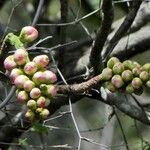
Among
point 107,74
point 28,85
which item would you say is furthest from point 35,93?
point 107,74

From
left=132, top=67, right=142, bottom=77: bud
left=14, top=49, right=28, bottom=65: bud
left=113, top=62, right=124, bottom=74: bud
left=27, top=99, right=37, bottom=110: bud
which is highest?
left=14, top=49, right=28, bottom=65: bud

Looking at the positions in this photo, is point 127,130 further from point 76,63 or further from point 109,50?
point 109,50

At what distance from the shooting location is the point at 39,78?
108cm

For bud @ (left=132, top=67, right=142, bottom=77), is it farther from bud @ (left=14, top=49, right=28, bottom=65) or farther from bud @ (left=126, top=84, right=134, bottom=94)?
bud @ (left=14, top=49, right=28, bottom=65)

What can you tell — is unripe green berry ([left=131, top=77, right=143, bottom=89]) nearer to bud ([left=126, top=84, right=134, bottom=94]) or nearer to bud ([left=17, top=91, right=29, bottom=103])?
bud ([left=126, top=84, right=134, bottom=94])

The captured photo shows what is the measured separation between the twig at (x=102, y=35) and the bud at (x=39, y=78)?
19 cm

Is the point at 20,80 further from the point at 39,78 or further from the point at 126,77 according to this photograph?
the point at 126,77

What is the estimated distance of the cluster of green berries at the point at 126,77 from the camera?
108cm

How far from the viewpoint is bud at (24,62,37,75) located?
1085 mm

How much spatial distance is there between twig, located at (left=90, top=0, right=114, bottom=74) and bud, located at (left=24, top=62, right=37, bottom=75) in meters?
0.19

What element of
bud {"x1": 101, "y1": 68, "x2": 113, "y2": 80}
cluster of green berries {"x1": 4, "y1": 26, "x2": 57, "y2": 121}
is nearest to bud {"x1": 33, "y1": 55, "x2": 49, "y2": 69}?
cluster of green berries {"x1": 4, "y1": 26, "x2": 57, "y2": 121}

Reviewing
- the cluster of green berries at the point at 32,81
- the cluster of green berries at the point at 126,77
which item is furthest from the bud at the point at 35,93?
the cluster of green berries at the point at 126,77

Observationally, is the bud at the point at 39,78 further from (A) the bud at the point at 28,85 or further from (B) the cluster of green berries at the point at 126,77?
(B) the cluster of green berries at the point at 126,77

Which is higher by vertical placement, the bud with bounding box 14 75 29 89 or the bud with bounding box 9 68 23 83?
the bud with bounding box 9 68 23 83
